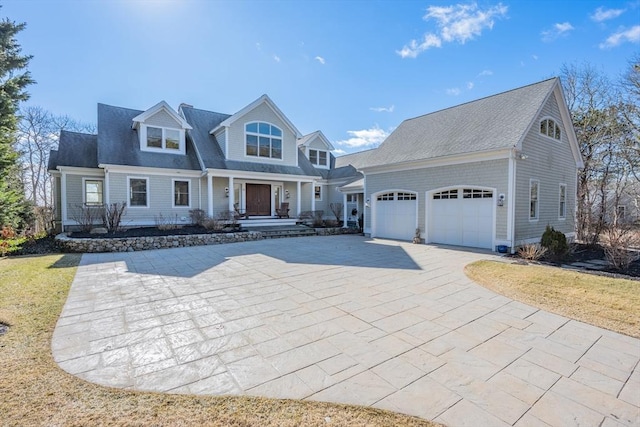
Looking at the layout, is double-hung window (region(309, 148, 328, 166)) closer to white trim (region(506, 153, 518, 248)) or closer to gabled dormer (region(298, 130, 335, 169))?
gabled dormer (region(298, 130, 335, 169))

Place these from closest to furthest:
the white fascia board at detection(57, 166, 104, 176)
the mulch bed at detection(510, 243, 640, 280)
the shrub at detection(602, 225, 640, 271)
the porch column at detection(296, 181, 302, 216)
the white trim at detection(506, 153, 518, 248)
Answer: the mulch bed at detection(510, 243, 640, 280), the shrub at detection(602, 225, 640, 271), the white trim at detection(506, 153, 518, 248), the white fascia board at detection(57, 166, 104, 176), the porch column at detection(296, 181, 302, 216)

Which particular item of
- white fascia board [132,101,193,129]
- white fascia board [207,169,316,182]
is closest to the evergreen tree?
white fascia board [132,101,193,129]

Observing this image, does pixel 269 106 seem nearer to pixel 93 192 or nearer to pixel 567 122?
pixel 93 192

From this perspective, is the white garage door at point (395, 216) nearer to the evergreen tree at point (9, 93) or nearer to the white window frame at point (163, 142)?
the white window frame at point (163, 142)

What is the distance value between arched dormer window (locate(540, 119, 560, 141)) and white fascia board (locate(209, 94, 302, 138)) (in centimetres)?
1224

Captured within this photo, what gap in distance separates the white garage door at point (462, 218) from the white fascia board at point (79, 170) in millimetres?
15886

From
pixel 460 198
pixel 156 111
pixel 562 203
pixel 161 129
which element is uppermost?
pixel 156 111

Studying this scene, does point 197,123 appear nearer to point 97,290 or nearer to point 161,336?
point 97,290

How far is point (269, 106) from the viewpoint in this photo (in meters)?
17.3

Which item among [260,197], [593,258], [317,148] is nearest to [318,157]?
[317,148]

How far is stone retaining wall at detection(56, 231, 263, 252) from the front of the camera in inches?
410

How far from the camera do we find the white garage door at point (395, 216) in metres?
13.2

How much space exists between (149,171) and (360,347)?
47.4ft

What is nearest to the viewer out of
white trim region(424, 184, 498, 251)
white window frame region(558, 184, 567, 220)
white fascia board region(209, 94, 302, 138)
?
white trim region(424, 184, 498, 251)
